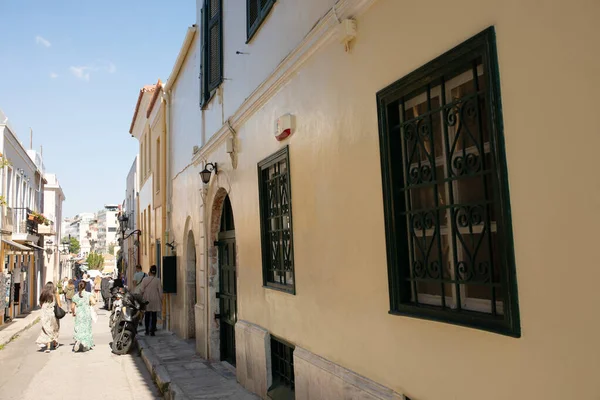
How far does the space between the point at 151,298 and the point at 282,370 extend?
8621 mm

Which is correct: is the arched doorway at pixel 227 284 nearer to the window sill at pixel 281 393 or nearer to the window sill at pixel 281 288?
the window sill at pixel 281 288

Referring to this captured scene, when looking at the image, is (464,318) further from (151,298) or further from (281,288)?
(151,298)

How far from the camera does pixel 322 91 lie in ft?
16.1

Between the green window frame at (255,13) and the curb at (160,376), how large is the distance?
500 centimetres

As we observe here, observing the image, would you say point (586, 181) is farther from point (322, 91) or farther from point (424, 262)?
point (322, 91)

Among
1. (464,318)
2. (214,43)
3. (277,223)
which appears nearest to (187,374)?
(277,223)

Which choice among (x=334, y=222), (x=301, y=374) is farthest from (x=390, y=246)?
(x=301, y=374)

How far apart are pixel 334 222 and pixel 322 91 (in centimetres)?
125

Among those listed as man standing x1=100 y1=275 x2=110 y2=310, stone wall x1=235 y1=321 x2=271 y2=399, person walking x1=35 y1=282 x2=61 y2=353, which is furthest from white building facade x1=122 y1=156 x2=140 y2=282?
stone wall x1=235 y1=321 x2=271 y2=399

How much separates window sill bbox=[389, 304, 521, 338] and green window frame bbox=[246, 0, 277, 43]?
4.21m

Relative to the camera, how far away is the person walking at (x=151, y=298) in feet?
45.4

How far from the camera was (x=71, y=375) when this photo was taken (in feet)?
31.8

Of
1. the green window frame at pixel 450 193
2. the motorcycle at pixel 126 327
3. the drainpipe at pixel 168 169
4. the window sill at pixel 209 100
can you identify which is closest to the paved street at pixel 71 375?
the motorcycle at pixel 126 327

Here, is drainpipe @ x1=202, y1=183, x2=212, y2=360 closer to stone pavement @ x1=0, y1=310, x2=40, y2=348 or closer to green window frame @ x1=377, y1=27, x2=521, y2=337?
green window frame @ x1=377, y1=27, x2=521, y2=337
